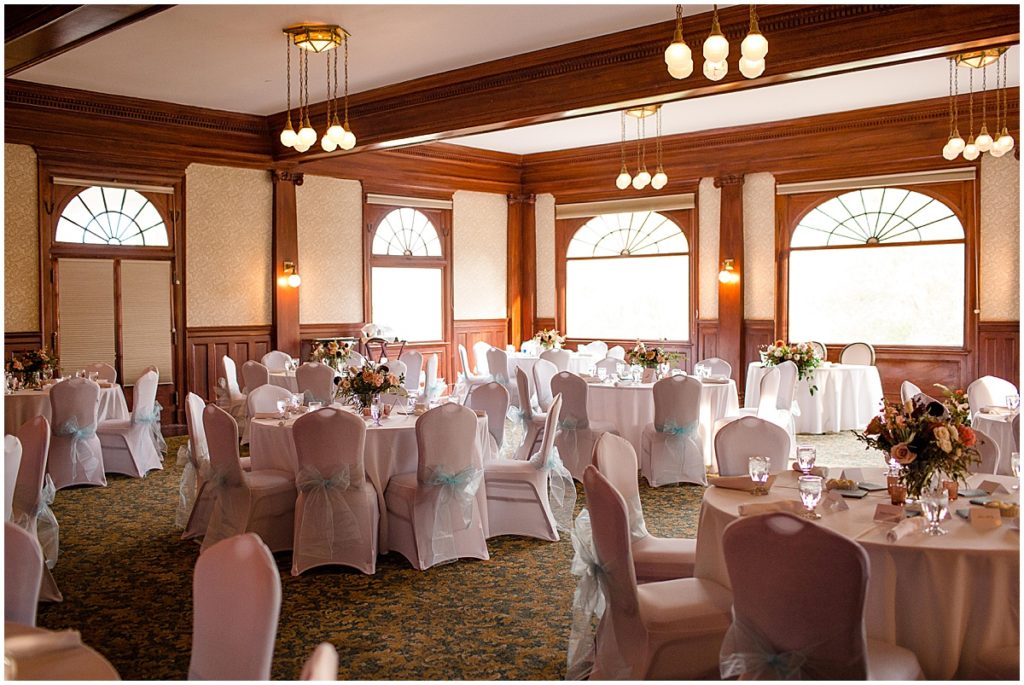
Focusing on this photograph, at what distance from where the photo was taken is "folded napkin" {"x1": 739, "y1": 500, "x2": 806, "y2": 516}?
3424 mm

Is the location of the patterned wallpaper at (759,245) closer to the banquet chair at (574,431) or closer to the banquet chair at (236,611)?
the banquet chair at (574,431)

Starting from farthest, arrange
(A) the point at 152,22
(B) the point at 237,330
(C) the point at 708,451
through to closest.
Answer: (B) the point at 237,330
(C) the point at 708,451
(A) the point at 152,22

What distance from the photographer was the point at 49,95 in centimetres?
962

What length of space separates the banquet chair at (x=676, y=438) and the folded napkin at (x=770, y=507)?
3.93m

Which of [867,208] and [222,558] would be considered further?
[867,208]

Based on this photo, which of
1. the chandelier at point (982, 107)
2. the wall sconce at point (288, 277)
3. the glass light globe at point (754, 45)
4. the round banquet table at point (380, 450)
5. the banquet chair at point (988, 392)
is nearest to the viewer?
the glass light globe at point (754, 45)

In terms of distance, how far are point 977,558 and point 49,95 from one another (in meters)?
9.93

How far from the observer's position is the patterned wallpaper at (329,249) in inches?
472

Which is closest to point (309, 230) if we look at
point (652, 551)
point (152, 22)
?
point (152, 22)

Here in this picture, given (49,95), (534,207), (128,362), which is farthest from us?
(534,207)

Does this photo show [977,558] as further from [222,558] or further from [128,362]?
[128,362]

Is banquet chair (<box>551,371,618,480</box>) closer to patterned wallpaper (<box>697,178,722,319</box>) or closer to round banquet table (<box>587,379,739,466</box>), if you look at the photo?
round banquet table (<box>587,379,739,466</box>)

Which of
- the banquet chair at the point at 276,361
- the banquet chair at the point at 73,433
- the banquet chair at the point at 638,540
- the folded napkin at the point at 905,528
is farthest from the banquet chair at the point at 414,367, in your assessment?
the folded napkin at the point at 905,528

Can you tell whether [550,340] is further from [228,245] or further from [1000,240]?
[1000,240]
